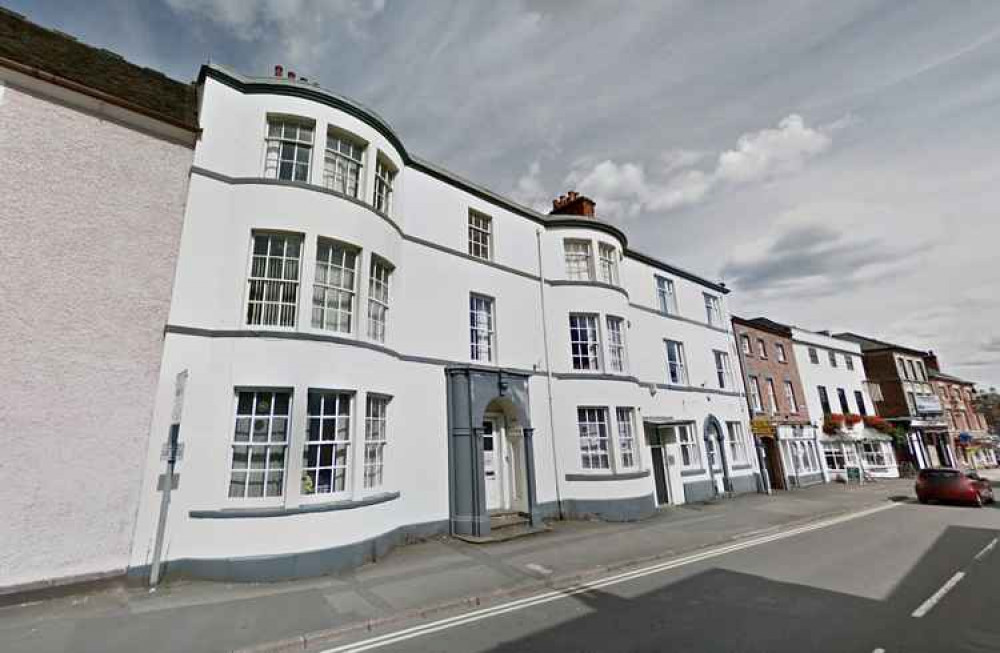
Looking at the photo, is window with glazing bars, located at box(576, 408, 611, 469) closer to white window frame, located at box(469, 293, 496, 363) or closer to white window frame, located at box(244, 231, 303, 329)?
white window frame, located at box(469, 293, 496, 363)

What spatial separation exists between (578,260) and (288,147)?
10703 millimetres

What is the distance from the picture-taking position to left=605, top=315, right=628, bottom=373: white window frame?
52.3 feet

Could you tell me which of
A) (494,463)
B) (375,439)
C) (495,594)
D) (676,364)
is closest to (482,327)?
(494,463)

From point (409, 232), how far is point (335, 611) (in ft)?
30.8

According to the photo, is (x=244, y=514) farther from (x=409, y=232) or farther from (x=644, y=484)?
(x=644, y=484)

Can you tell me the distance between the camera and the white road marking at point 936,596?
616 centimetres

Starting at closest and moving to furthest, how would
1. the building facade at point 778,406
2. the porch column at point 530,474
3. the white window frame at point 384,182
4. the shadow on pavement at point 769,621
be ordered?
the shadow on pavement at point 769,621 → the white window frame at point 384,182 → the porch column at point 530,474 → the building facade at point 778,406

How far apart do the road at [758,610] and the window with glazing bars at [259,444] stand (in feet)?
12.8

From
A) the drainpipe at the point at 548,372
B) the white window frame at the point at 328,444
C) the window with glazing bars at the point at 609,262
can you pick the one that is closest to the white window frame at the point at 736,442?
the window with glazing bars at the point at 609,262

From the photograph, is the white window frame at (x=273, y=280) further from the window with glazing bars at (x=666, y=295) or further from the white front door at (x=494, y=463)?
the window with glazing bars at (x=666, y=295)

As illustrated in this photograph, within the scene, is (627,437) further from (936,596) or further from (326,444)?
(326,444)

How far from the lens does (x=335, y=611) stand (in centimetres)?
643

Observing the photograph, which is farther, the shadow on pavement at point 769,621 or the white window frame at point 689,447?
the white window frame at point 689,447

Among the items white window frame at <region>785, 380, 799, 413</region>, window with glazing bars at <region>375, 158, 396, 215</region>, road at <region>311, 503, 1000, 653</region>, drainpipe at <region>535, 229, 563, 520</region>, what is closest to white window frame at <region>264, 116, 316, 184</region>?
window with glazing bars at <region>375, 158, 396, 215</region>
